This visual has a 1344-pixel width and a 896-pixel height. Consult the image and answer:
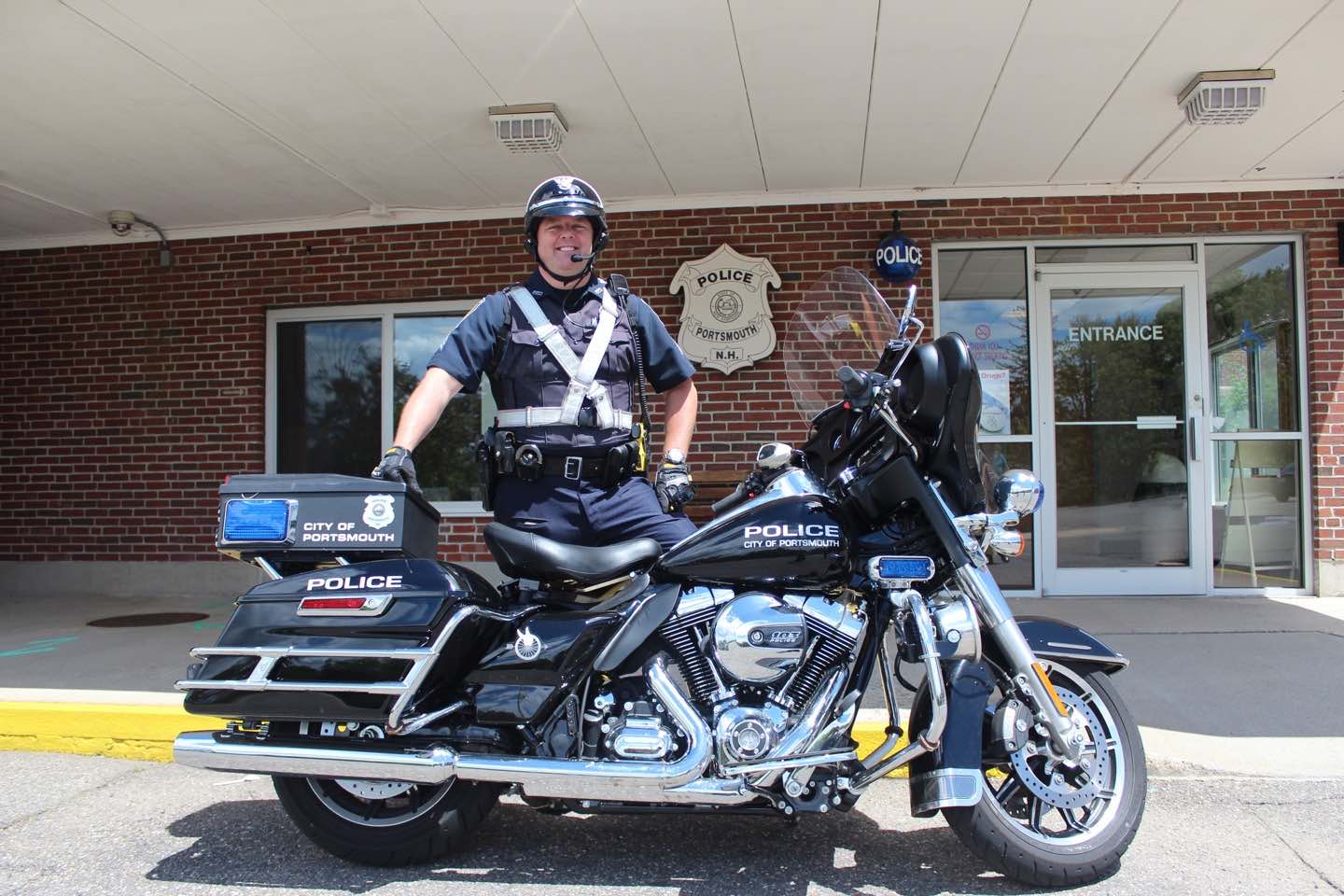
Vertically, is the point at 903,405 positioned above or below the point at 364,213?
below

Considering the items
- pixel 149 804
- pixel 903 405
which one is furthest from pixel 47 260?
pixel 903 405

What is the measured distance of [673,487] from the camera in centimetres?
255

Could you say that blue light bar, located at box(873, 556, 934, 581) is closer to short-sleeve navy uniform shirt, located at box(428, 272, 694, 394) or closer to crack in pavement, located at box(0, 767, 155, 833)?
short-sleeve navy uniform shirt, located at box(428, 272, 694, 394)

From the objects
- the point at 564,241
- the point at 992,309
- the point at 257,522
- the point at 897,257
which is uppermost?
the point at 897,257

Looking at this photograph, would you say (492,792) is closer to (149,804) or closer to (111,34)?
(149,804)

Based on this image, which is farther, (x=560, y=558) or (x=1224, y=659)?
(x=1224, y=659)

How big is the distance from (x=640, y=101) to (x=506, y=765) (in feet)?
12.6

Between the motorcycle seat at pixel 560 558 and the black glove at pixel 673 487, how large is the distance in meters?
0.21

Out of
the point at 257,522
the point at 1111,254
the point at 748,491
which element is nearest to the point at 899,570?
the point at 748,491

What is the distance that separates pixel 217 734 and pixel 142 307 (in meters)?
5.79

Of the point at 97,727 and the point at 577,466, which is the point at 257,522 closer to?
the point at 577,466

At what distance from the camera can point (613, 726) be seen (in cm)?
228

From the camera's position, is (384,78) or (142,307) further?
(142,307)

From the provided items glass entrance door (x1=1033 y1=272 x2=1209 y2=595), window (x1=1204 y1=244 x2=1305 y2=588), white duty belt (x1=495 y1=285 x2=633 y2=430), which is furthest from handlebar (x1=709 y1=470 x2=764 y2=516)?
window (x1=1204 y1=244 x2=1305 y2=588)
